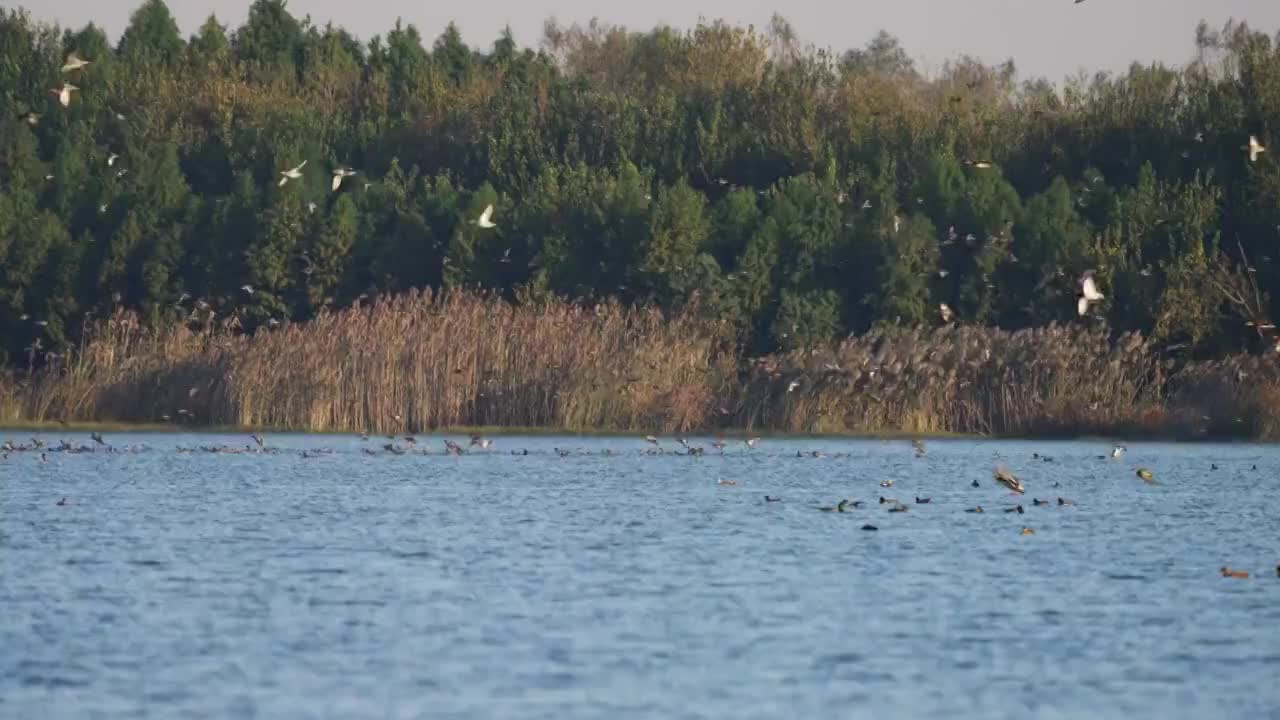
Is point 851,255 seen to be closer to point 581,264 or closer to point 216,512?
point 581,264

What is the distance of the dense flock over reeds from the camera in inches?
1703

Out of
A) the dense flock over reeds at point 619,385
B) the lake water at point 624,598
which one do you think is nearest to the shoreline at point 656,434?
the dense flock over reeds at point 619,385

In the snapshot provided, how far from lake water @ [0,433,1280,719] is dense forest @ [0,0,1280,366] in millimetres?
16850

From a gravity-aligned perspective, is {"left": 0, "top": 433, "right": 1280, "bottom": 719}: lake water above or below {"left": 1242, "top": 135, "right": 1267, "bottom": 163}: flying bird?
below

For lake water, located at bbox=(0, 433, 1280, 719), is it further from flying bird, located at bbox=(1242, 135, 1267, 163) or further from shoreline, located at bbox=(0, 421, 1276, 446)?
flying bird, located at bbox=(1242, 135, 1267, 163)

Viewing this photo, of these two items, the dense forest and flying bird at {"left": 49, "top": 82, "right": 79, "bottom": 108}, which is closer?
flying bird at {"left": 49, "top": 82, "right": 79, "bottom": 108}

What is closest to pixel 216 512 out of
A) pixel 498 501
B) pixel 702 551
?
pixel 498 501

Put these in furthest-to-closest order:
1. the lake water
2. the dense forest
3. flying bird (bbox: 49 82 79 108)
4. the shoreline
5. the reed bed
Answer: the dense forest → the shoreline → the reed bed → flying bird (bbox: 49 82 79 108) → the lake water

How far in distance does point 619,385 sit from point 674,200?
40.5 ft

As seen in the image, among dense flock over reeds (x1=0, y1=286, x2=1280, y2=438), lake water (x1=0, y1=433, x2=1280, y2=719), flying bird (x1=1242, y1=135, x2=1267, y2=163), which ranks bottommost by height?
Result: lake water (x1=0, y1=433, x2=1280, y2=719)

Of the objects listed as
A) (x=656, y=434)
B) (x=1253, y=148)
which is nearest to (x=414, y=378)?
(x=656, y=434)

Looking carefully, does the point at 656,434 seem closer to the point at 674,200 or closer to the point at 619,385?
the point at 619,385

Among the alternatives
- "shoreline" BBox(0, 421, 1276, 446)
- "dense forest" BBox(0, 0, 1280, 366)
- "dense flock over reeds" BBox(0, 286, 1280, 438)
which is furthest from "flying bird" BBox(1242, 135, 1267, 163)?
"shoreline" BBox(0, 421, 1276, 446)

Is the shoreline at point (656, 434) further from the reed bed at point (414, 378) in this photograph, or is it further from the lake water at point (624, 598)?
the lake water at point (624, 598)
